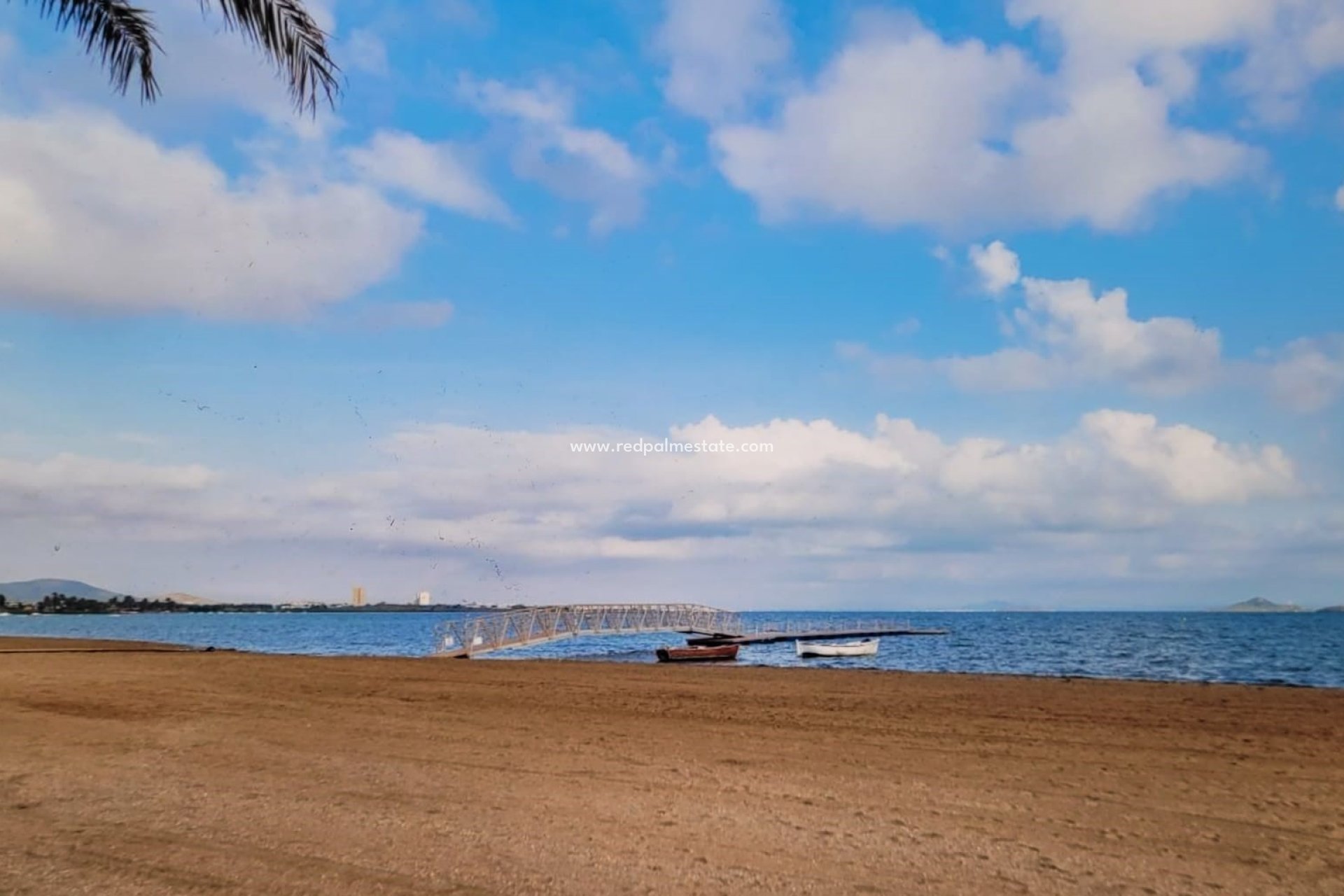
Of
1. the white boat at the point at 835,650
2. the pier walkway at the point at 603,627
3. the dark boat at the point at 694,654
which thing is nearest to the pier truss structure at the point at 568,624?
the pier walkway at the point at 603,627

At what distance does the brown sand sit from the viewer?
6.08 m

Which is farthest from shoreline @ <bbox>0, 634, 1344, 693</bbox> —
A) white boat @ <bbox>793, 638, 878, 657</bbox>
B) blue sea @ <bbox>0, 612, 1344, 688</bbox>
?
white boat @ <bbox>793, 638, 878, 657</bbox>

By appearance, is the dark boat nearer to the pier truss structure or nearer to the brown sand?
the pier truss structure

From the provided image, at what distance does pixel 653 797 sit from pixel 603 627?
169 feet

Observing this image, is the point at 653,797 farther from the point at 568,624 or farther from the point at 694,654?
the point at 568,624

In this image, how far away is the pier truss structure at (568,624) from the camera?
45000 mm

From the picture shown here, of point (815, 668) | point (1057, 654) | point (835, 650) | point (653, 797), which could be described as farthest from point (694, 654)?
point (653, 797)

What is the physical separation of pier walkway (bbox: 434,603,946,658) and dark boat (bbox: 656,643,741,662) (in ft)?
16.6

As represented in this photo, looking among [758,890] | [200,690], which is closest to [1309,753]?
[758,890]

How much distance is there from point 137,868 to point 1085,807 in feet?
26.6

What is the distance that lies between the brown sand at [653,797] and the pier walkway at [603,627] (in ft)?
90.8

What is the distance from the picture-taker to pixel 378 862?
6.17 metres

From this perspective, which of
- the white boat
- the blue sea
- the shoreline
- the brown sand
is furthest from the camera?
the white boat

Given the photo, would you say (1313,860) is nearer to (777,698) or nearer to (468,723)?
(468,723)
